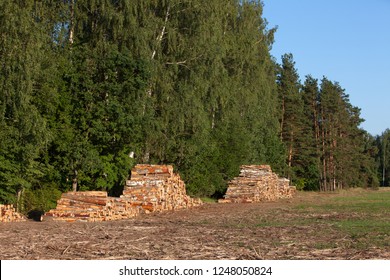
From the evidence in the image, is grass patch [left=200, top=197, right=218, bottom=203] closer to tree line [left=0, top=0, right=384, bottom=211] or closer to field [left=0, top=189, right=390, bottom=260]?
tree line [left=0, top=0, right=384, bottom=211]

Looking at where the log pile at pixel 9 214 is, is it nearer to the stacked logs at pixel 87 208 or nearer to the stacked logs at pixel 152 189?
the stacked logs at pixel 87 208

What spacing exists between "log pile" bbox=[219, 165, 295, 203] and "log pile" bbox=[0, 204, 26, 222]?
14.4m

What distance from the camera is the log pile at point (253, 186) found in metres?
33.0

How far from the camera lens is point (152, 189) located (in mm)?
23531

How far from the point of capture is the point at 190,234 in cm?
1392

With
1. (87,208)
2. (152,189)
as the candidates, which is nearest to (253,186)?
(152,189)

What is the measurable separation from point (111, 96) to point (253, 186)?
40.8ft

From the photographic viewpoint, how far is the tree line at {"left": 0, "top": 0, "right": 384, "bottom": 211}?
20.5 metres

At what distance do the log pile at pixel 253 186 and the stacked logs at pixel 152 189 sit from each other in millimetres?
7537

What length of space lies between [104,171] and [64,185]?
1653mm

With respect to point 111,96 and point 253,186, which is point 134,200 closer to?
point 111,96

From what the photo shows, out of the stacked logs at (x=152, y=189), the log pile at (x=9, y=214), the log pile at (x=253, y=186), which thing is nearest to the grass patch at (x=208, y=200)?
the log pile at (x=253, y=186)

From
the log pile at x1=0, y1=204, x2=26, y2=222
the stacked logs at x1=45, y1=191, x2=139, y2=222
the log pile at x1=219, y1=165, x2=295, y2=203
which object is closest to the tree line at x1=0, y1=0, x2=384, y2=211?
the log pile at x1=0, y1=204, x2=26, y2=222
